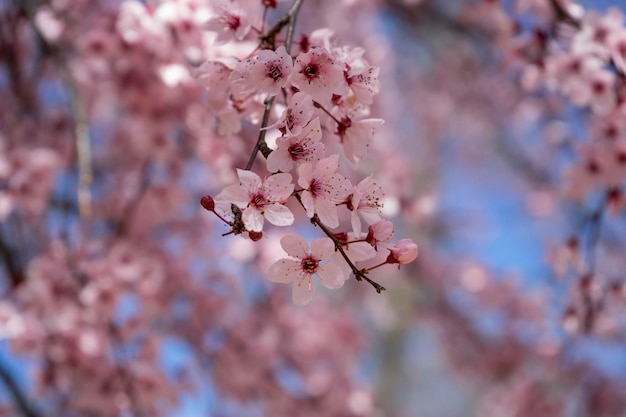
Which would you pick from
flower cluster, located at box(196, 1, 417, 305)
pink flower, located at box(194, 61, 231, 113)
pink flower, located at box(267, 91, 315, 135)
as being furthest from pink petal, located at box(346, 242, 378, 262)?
pink flower, located at box(194, 61, 231, 113)

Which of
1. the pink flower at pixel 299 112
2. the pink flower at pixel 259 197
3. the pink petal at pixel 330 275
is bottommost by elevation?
the pink petal at pixel 330 275

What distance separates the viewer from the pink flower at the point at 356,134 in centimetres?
102

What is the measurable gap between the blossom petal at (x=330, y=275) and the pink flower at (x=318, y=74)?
0.87 ft

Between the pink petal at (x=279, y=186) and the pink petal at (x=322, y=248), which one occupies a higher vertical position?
the pink petal at (x=279, y=186)

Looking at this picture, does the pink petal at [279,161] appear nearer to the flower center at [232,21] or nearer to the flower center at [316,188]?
the flower center at [316,188]

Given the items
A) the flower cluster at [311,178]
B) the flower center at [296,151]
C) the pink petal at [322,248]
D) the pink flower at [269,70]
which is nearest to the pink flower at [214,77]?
the flower cluster at [311,178]

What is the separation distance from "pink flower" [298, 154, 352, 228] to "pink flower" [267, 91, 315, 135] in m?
0.07

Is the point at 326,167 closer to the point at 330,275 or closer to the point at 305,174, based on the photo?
the point at 305,174

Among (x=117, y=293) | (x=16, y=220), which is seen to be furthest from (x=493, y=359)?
(x=16, y=220)

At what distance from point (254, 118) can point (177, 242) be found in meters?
2.27

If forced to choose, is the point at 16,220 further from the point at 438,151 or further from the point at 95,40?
the point at 438,151

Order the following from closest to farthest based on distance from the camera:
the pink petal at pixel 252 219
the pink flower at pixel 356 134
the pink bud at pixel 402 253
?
1. the pink petal at pixel 252 219
2. the pink bud at pixel 402 253
3. the pink flower at pixel 356 134

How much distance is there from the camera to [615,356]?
4.53 metres

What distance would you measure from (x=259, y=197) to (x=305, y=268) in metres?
0.15
